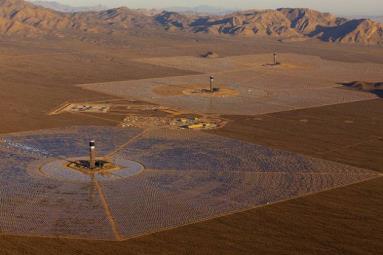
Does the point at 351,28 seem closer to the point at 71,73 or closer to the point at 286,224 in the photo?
the point at 71,73

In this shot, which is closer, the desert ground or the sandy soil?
the desert ground

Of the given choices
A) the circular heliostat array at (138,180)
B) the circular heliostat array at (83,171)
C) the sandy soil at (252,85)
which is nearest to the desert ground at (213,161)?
the circular heliostat array at (138,180)

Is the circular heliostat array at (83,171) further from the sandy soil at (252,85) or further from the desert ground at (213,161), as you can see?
the sandy soil at (252,85)

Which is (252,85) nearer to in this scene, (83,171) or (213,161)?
(213,161)

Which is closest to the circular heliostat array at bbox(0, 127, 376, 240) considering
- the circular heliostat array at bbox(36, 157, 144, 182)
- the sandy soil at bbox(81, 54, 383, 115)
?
the circular heliostat array at bbox(36, 157, 144, 182)

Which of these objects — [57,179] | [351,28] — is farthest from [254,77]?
[351,28]

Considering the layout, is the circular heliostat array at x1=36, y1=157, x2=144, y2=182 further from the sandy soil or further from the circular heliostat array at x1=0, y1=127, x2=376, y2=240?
the sandy soil
